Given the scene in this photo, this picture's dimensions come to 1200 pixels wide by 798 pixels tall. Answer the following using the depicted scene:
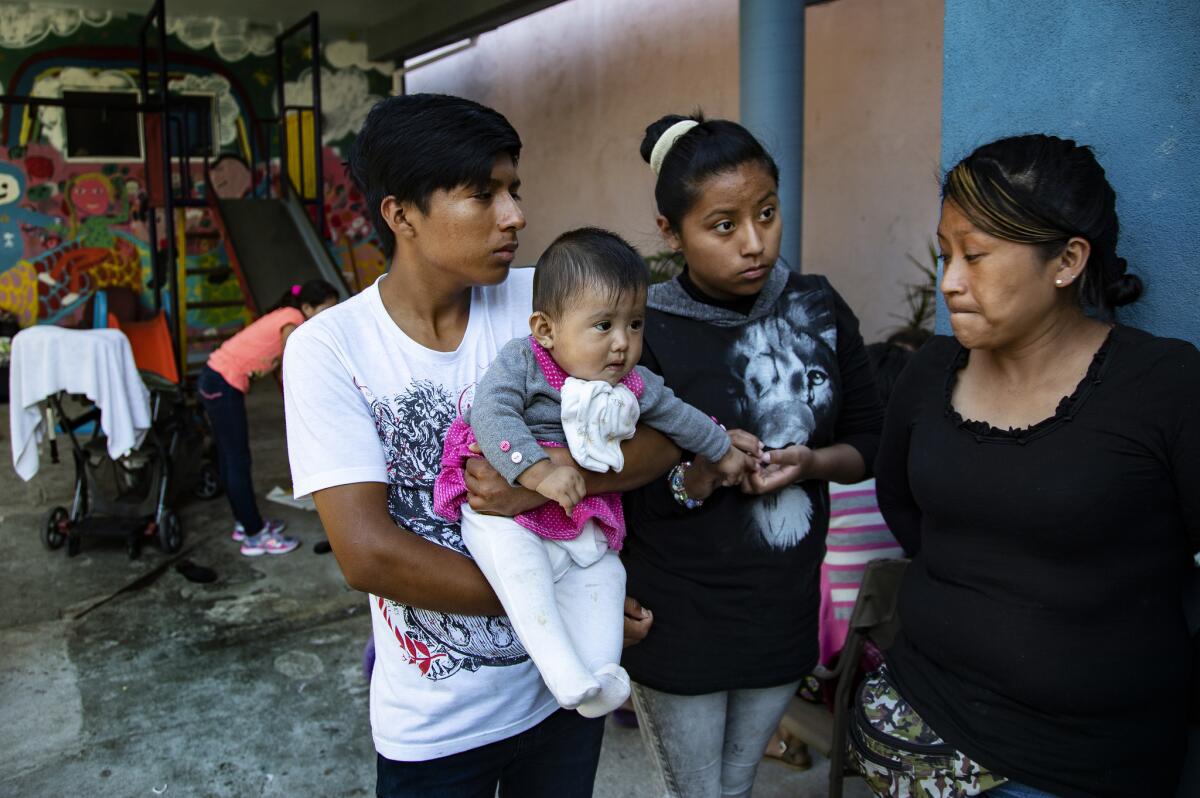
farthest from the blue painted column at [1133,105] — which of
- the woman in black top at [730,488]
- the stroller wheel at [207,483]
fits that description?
the stroller wheel at [207,483]

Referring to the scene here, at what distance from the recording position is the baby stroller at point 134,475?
18.3ft

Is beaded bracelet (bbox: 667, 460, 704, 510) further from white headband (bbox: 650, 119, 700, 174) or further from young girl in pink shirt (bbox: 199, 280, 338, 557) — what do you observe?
young girl in pink shirt (bbox: 199, 280, 338, 557)

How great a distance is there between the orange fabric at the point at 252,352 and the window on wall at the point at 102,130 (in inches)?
248

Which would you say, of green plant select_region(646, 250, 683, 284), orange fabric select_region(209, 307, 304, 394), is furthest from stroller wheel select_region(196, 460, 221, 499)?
green plant select_region(646, 250, 683, 284)

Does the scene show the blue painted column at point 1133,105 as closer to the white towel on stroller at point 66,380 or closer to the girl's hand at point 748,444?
the girl's hand at point 748,444

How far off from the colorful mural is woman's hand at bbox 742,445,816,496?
335 inches

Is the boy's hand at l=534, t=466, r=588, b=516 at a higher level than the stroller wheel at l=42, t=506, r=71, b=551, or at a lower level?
higher

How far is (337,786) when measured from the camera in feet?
10.8

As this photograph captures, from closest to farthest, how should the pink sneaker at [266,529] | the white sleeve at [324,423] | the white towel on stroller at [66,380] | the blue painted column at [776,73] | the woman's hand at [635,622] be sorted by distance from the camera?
the white sleeve at [324,423], the woman's hand at [635,622], the blue painted column at [776,73], the white towel on stroller at [66,380], the pink sneaker at [266,529]

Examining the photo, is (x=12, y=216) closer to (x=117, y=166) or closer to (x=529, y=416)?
(x=117, y=166)

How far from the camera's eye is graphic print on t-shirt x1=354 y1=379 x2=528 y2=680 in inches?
63.7

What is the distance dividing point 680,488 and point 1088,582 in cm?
75

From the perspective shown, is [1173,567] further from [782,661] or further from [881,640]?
[881,640]

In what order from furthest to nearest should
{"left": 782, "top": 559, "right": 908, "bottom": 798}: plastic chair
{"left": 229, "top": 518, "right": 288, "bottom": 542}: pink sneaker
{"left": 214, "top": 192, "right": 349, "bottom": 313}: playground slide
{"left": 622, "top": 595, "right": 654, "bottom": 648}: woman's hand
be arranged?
{"left": 214, "top": 192, "right": 349, "bottom": 313}: playground slide → {"left": 229, "top": 518, "right": 288, "bottom": 542}: pink sneaker → {"left": 782, "top": 559, "right": 908, "bottom": 798}: plastic chair → {"left": 622, "top": 595, "right": 654, "bottom": 648}: woman's hand
